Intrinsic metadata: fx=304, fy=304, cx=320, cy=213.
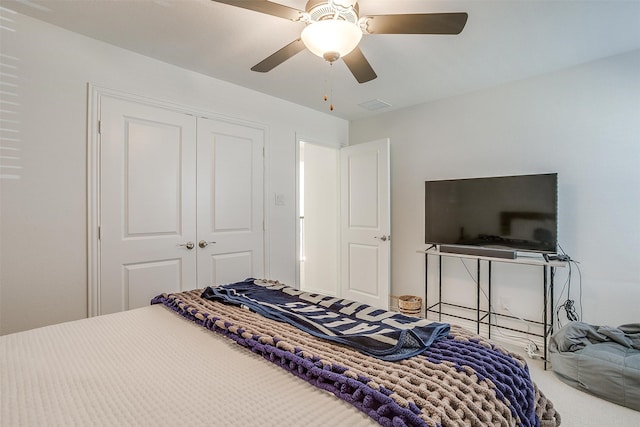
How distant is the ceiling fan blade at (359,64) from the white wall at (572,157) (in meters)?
1.66

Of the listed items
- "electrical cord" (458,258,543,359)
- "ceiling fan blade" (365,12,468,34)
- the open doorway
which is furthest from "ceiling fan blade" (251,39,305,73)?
"electrical cord" (458,258,543,359)

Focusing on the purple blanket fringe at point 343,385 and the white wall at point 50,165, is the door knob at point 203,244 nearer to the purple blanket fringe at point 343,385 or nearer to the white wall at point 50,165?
the white wall at point 50,165

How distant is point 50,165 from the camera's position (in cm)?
201

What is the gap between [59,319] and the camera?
204cm

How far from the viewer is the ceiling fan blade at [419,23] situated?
1.44 metres

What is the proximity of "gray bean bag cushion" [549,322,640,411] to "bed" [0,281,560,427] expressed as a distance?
1.35 metres

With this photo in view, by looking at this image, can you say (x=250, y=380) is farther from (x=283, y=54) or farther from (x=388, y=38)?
(x=388, y=38)

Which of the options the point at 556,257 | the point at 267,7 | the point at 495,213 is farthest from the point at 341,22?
the point at 556,257

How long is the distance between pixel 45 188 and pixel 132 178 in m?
0.52

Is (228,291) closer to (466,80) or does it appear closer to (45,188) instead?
(45,188)

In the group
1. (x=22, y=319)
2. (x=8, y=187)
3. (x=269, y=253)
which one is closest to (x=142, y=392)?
(x=22, y=319)

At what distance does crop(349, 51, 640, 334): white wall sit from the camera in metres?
2.39

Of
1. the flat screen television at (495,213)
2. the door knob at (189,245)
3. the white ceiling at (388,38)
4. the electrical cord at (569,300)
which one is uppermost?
the white ceiling at (388,38)

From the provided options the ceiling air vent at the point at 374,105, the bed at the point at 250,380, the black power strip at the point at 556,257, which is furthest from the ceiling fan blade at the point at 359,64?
the black power strip at the point at 556,257
